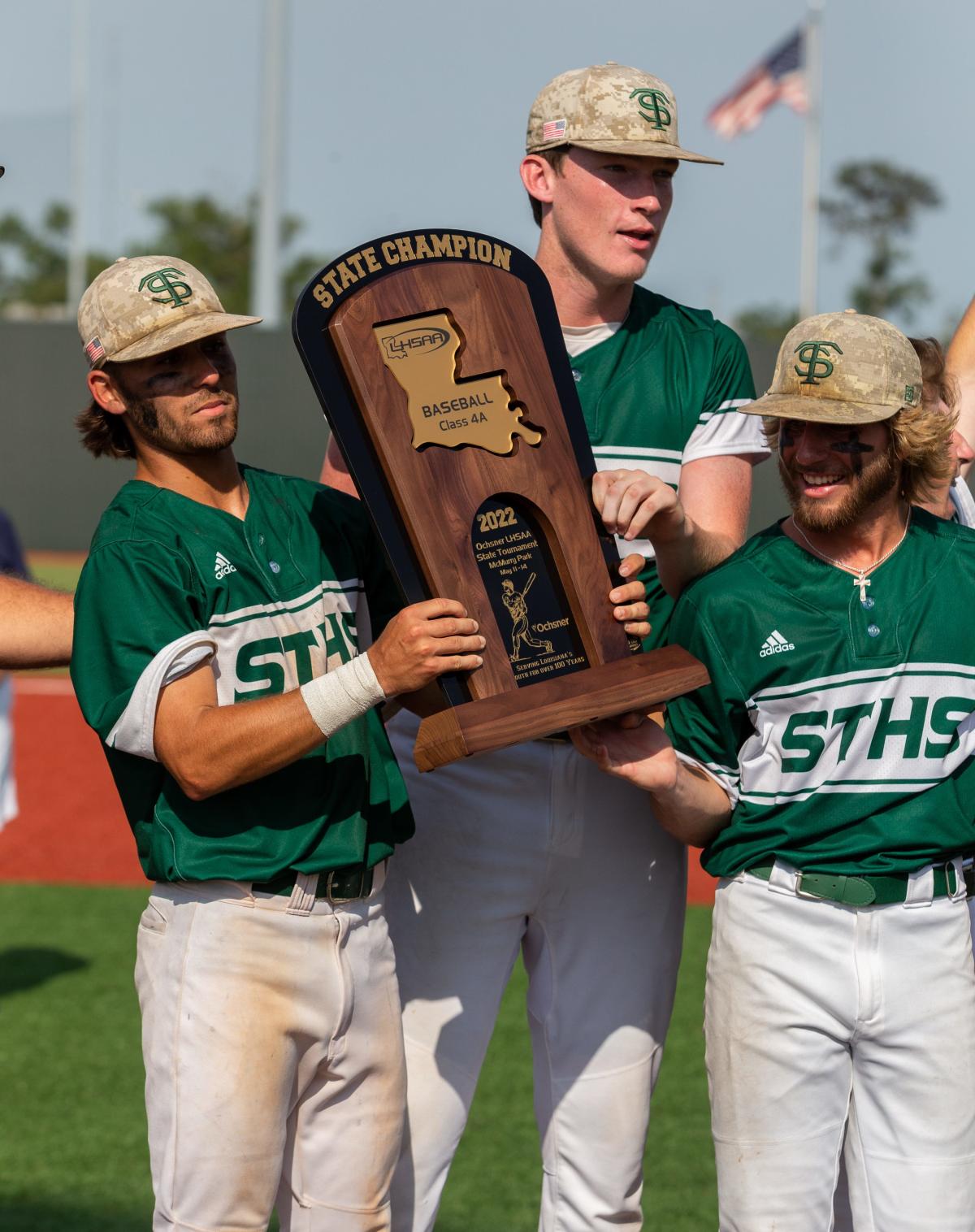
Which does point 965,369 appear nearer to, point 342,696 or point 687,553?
point 687,553

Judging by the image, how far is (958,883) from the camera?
3.21 metres

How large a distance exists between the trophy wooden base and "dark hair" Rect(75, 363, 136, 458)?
0.90 metres

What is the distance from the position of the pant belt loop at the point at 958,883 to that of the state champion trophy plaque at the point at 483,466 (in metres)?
0.65

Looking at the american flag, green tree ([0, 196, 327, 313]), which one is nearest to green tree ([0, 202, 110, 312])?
green tree ([0, 196, 327, 313])

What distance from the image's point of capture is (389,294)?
3.04m

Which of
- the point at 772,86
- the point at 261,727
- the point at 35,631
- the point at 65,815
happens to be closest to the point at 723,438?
the point at 261,727

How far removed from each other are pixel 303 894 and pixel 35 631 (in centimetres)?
91

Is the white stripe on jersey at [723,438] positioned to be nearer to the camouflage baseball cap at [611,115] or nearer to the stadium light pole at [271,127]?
the camouflage baseball cap at [611,115]

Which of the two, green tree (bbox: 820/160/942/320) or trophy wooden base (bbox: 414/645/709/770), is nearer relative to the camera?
trophy wooden base (bbox: 414/645/709/770)

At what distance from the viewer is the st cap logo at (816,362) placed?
3.16 metres

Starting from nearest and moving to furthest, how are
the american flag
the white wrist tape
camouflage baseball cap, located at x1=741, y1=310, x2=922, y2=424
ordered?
1. the white wrist tape
2. camouflage baseball cap, located at x1=741, y1=310, x2=922, y2=424
3. the american flag

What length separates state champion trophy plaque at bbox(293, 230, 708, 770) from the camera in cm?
299

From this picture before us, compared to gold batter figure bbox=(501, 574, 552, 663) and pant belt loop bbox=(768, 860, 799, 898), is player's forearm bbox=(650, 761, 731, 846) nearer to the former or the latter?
pant belt loop bbox=(768, 860, 799, 898)

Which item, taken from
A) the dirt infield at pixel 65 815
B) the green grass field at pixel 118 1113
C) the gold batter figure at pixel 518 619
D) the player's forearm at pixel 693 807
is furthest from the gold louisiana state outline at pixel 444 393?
the dirt infield at pixel 65 815
